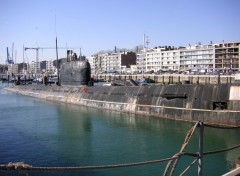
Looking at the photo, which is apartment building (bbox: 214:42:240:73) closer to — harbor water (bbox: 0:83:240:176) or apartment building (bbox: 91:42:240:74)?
apartment building (bbox: 91:42:240:74)

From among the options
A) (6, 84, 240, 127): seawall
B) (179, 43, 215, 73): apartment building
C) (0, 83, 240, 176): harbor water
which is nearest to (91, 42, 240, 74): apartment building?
(179, 43, 215, 73): apartment building

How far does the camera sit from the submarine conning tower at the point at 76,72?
1430 inches

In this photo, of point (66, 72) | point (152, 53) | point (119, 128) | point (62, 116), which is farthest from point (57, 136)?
point (152, 53)

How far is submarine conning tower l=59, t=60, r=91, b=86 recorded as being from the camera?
36.3m

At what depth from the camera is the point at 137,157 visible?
14.1m

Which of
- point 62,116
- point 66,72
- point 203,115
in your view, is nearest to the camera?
point 203,115

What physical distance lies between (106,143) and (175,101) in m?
8.47

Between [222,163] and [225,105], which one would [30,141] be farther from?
[225,105]

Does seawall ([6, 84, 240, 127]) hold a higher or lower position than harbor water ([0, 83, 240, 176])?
higher

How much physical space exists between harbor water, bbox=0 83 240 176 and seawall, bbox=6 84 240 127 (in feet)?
2.50

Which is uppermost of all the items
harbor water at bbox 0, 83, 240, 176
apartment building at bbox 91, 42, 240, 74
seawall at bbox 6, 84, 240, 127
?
apartment building at bbox 91, 42, 240, 74

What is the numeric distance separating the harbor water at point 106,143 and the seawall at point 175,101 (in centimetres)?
76

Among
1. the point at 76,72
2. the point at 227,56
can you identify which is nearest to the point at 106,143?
the point at 76,72

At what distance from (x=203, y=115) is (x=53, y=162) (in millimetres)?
11494
